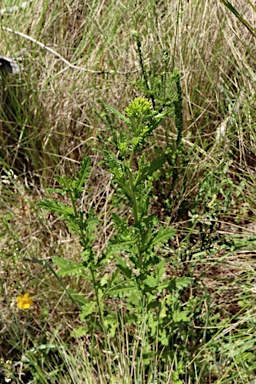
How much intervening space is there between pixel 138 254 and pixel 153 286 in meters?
0.11

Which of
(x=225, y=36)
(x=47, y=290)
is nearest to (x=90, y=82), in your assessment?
(x=225, y=36)

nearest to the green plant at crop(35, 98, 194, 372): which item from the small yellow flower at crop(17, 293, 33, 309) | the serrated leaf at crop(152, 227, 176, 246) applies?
the serrated leaf at crop(152, 227, 176, 246)

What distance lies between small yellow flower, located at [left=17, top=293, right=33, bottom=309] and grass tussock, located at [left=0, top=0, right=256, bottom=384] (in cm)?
5

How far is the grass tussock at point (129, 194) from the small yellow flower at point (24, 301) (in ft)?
0.16

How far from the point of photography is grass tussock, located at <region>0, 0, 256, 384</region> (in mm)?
1696

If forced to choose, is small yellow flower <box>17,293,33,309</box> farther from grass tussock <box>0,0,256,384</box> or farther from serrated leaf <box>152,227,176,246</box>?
serrated leaf <box>152,227,176,246</box>

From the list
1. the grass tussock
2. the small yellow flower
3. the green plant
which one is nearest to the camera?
the green plant

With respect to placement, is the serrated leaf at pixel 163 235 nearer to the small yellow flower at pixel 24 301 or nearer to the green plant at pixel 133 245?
the green plant at pixel 133 245

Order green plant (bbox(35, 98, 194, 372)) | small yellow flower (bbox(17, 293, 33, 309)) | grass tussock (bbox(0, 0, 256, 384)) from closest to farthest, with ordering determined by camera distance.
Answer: green plant (bbox(35, 98, 194, 372)) < grass tussock (bbox(0, 0, 256, 384)) < small yellow flower (bbox(17, 293, 33, 309))

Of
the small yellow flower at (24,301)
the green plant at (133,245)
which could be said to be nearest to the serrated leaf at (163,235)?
the green plant at (133,245)

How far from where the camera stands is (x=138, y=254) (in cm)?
167

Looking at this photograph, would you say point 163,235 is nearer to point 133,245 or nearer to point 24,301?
point 133,245

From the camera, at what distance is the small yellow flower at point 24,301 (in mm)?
1941

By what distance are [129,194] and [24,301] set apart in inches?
24.7
